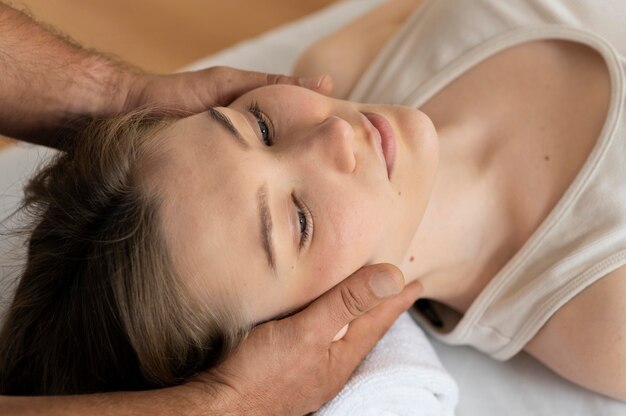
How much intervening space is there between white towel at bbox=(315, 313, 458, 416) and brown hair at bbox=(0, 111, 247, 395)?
8.0 inches

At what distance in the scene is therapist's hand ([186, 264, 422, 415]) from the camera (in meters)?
0.87

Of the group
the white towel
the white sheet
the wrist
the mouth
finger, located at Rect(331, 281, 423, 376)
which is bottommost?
the white sheet

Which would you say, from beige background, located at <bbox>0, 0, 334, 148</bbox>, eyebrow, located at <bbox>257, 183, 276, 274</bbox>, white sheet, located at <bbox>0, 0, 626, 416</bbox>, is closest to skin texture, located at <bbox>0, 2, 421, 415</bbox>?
eyebrow, located at <bbox>257, 183, 276, 274</bbox>

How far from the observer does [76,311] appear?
3.00 ft

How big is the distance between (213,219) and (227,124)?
0.45 feet

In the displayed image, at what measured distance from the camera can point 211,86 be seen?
114 centimetres

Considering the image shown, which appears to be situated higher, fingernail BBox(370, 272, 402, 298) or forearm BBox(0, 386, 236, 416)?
fingernail BBox(370, 272, 402, 298)

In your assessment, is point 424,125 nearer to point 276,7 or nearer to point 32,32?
point 32,32

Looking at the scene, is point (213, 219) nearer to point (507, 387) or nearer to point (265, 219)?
point (265, 219)

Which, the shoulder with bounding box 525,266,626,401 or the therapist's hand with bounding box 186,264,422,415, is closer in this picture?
the therapist's hand with bounding box 186,264,422,415

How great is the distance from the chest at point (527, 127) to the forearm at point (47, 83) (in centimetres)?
56

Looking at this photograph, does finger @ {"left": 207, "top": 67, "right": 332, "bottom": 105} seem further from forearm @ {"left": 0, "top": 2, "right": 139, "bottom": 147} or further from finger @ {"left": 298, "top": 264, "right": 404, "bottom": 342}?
finger @ {"left": 298, "top": 264, "right": 404, "bottom": 342}

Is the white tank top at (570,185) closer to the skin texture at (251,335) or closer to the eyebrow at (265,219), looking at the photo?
the skin texture at (251,335)

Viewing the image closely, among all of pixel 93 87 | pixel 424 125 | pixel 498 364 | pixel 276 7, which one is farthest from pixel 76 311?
pixel 276 7
